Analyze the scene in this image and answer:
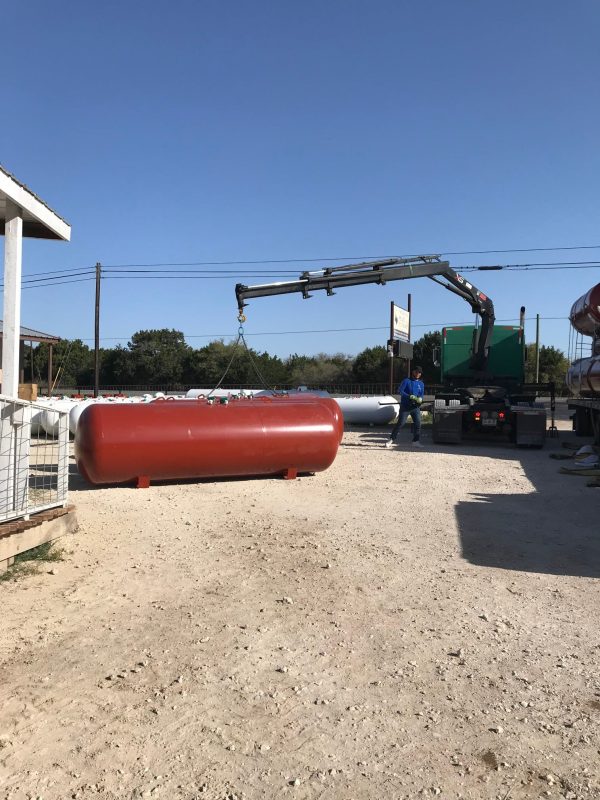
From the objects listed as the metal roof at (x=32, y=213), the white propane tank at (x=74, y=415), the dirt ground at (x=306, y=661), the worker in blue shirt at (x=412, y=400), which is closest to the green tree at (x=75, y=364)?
the white propane tank at (x=74, y=415)

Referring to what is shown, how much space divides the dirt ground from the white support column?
1664 mm

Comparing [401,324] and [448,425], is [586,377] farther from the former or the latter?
[401,324]

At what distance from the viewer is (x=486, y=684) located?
323 centimetres

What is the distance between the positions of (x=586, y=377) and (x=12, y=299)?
1098cm

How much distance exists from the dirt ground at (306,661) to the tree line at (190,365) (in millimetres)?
44260

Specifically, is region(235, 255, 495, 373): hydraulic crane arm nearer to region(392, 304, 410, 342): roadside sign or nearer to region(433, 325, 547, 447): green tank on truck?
region(433, 325, 547, 447): green tank on truck

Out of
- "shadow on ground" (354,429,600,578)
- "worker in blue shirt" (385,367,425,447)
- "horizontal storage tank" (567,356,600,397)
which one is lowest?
"shadow on ground" (354,429,600,578)

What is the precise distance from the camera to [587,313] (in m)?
12.5

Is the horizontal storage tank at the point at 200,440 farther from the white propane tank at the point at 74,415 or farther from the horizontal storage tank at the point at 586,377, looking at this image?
the horizontal storage tank at the point at 586,377

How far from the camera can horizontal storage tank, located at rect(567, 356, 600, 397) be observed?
12148mm

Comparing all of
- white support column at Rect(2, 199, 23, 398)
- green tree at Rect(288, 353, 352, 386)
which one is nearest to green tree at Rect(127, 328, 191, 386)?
green tree at Rect(288, 353, 352, 386)

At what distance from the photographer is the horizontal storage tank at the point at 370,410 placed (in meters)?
19.2

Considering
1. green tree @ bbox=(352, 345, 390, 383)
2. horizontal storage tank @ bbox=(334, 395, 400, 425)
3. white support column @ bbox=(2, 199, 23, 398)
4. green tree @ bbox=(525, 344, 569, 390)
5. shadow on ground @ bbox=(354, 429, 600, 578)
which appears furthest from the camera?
green tree @ bbox=(352, 345, 390, 383)

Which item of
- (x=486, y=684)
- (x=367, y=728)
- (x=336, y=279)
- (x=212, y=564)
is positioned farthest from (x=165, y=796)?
(x=336, y=279)
